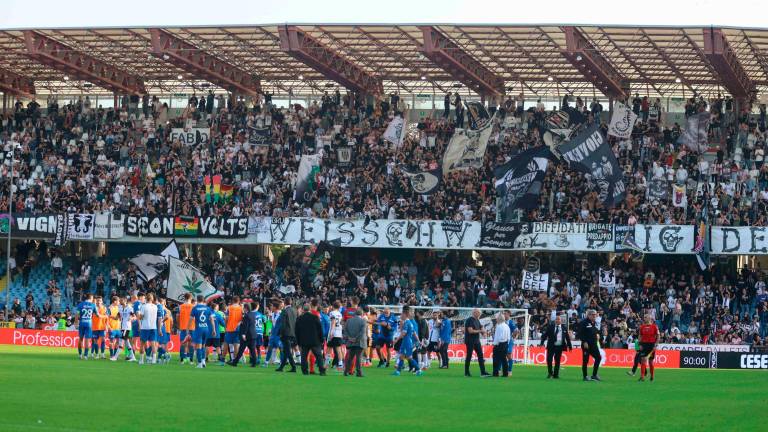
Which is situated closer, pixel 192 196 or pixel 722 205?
pixel 722 205

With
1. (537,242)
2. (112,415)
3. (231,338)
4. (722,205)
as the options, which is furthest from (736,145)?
(112,415)

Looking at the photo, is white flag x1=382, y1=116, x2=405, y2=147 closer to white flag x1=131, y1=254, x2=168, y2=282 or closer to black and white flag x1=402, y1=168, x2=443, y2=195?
black and white flag x1=402, y1=168, x2=443, y2=195

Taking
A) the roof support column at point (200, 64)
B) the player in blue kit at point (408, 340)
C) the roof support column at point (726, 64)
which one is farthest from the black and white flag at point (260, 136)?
the player in blue kit at point (408, 340)

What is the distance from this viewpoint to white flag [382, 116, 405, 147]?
5594 centimetres

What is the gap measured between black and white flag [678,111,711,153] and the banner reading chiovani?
758 inches

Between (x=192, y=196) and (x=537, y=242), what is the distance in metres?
15.3

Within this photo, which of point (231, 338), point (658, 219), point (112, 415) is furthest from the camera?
point (658, 219)

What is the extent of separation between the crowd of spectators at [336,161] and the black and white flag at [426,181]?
23.6 inches

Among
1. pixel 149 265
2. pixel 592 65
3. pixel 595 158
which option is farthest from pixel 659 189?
pixel 149 265

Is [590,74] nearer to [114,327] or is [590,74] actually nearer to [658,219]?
[658,219]

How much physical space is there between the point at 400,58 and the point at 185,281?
18084mm

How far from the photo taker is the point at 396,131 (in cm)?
5594

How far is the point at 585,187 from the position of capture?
52500 millimetres

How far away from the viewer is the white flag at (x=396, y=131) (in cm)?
5594
